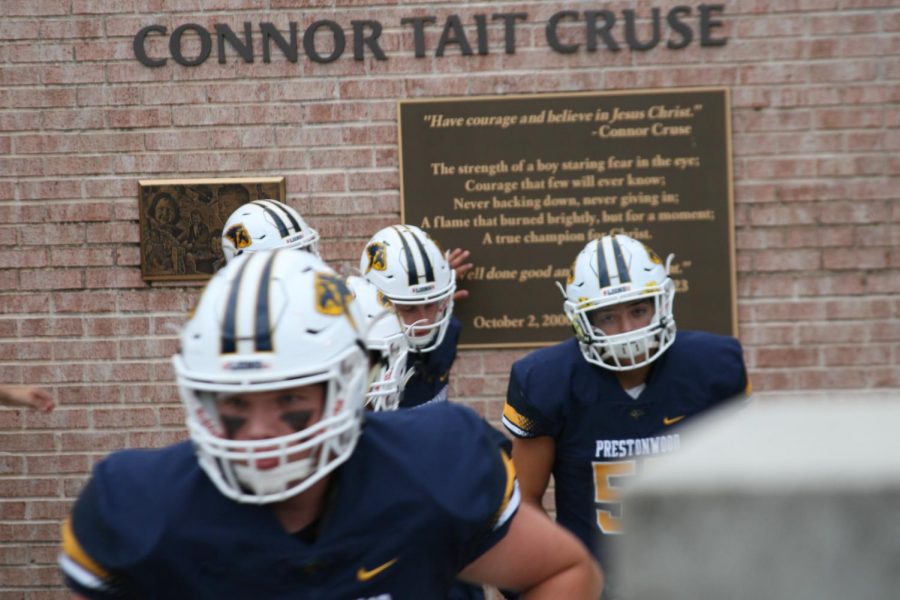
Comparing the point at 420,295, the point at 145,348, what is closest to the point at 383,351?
the point at 420,295

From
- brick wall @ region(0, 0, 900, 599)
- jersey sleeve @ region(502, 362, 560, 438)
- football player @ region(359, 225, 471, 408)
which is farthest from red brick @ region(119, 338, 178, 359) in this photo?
jersey sleeve @ region(502, 362, 560, 438)

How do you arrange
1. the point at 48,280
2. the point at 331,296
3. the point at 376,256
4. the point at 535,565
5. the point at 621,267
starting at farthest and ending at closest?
the point at 48,280, the point at 376,256, the point at 621,267, the point at 535,565, the point at 331,296

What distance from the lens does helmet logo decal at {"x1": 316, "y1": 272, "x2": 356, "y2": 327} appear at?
2.05 m

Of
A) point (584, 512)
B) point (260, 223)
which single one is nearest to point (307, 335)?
point (584, 512)

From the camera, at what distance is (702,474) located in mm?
520

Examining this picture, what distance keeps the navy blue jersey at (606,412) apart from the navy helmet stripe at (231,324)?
2.25 meters

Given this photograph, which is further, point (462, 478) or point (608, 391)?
point (608, 391)

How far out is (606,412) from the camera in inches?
162

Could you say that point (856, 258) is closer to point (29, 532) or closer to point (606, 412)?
point (606, 412)

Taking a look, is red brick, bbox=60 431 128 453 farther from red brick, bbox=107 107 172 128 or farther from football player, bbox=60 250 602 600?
football player, bbox=60 250 602 600

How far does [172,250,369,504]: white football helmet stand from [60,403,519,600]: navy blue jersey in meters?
0.08

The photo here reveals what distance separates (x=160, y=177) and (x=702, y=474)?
232 inches

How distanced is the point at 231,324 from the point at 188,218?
170 inches

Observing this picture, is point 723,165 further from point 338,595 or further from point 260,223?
point 338,595
